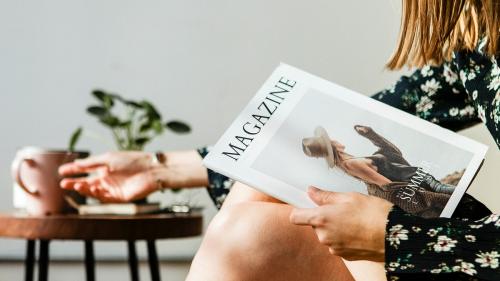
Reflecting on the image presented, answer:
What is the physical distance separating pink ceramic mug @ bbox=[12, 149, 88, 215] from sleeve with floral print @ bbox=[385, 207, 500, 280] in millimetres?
637

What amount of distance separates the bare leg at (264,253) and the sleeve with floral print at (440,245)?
9 cm

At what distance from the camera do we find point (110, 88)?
70.9 inches

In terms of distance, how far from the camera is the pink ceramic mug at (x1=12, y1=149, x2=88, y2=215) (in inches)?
41.7

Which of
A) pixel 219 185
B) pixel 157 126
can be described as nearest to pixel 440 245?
pixel 219 185

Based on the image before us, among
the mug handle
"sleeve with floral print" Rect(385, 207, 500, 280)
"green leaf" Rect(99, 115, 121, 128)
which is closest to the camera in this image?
"sleeve with floral print" Rect(385, 207, 500, 280)

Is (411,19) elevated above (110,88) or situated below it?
below

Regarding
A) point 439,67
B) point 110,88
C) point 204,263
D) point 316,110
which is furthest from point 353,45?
point 204,263

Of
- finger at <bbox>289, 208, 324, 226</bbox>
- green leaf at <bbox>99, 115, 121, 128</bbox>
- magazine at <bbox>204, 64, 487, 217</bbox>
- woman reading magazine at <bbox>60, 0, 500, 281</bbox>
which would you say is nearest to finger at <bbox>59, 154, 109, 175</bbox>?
green leaf at <bbox>99, 115, 121, 128</bbox>

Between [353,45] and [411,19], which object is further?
[353,45]

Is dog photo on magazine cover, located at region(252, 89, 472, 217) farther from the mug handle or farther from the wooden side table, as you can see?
the mug handle

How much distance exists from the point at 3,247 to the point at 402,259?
58.7 inches

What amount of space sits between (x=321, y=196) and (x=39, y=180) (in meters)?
0.59

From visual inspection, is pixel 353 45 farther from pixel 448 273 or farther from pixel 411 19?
pixel 448 273

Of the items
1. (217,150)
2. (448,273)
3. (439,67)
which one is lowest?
(448,273)
